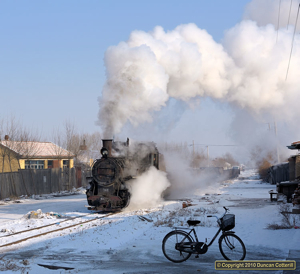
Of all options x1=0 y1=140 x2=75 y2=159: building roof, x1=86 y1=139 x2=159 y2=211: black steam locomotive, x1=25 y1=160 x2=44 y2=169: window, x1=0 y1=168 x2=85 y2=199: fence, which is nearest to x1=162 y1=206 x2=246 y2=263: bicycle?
x1=86 y1=139 x2=159 y2=211: black steam locomotive

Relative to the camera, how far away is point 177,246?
7727 millimetres

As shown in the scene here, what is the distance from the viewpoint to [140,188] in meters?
18.2

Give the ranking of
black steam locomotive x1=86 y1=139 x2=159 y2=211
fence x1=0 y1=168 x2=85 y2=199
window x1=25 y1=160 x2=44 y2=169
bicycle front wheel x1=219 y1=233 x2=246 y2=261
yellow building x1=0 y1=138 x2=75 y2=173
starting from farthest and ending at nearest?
window x1=25 y1=160 x2=44 y2=169
yellow building x1=0 y1=138 x2=75 y2=173
fence x1=0 y1=168 x2=85 y2=199
black steam locomotive x1=86 y1=139 x2=159 y2=211
bicycle front wheel x1=219 y1=233 x2=246 y2=261

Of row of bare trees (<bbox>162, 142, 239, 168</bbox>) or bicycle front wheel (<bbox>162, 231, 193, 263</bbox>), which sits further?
row of bare trees (<bbox>162, 142, 239, 168</bbox>)

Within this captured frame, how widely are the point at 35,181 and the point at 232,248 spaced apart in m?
22.5

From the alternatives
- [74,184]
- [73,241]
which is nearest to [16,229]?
[73,241]

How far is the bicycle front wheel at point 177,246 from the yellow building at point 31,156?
2280 centimetres

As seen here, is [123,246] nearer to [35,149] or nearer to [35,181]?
[35,181]

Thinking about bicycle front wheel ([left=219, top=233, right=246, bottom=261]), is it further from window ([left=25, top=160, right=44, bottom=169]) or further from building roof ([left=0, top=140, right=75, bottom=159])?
window ([left=25, top=160, right=44, bottom=169])

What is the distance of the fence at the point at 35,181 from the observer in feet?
81.4

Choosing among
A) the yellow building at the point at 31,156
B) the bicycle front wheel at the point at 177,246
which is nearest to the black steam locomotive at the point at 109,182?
the bicycle front wheel at the point at 177,246

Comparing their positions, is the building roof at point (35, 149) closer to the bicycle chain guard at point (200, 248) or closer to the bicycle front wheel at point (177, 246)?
the bicycle front wheel at point (177, 246)

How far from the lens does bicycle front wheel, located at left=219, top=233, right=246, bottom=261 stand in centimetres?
757

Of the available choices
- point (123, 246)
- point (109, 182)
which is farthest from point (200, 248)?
point (109, 182)
